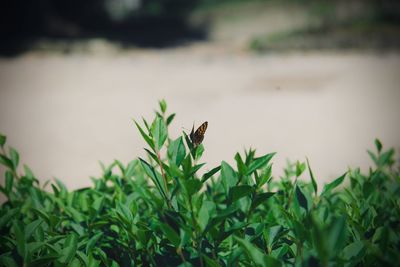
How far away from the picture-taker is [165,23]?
23719 mm

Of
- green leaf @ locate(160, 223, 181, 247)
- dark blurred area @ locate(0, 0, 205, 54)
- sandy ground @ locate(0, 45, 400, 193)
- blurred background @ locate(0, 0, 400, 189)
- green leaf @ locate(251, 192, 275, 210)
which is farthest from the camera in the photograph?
dark blurred area @ locate(0, 0, 205, 54)

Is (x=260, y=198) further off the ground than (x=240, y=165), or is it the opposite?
(x=240, y=165)

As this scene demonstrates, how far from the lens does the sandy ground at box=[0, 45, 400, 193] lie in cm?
575

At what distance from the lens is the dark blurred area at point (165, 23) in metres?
15.6

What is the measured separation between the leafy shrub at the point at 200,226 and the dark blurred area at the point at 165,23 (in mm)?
15224

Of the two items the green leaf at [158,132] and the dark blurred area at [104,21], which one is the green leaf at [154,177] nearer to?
the green leaf at [158,132]

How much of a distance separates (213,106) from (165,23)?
16698mm

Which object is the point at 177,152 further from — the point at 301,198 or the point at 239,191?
the point at 301,198

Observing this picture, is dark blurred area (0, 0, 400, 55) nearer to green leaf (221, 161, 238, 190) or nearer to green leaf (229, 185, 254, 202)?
green leaf (221, 161, 238, 190)

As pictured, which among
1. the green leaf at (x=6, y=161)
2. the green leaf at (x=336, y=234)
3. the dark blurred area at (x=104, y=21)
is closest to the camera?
the green leaf at (x=336, y=234)

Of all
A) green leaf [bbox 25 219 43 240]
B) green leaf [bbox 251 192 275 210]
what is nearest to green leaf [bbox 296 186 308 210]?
green leaf [bbox 251 192 275 210]

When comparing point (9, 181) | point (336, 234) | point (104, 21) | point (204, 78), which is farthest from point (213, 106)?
point (104, 21)

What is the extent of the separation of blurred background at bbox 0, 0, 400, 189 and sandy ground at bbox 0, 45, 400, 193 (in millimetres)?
37

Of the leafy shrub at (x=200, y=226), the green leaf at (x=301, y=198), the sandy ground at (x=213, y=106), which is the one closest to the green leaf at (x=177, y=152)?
the leafy shrub at (x=200, y=226)
